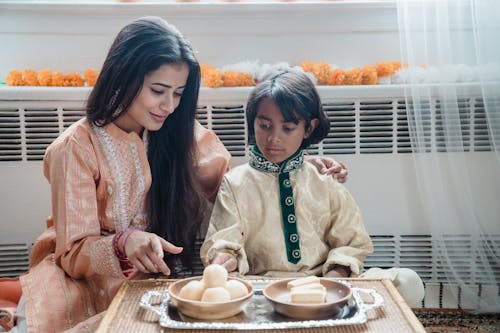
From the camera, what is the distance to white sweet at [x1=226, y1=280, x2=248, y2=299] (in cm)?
109

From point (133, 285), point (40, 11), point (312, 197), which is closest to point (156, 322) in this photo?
point (133, 285)

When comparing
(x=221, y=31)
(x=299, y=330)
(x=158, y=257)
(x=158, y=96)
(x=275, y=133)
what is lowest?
(x=299, y=330)

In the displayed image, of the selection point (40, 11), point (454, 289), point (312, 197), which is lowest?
point (454, 289)

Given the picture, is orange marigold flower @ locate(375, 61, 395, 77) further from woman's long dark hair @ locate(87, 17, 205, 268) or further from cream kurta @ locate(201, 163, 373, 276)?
woman's long dark hair @ locate(87, 17, 205, 268)

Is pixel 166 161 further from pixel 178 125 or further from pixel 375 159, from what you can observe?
pixel 375 159

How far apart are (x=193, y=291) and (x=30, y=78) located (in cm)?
120

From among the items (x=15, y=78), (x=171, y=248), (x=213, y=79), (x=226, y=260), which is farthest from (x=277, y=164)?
(x=15, y=78)

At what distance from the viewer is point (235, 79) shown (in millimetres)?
1975

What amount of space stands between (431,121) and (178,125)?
0.80 meters

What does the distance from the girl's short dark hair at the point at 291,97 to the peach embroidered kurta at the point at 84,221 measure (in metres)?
0.32

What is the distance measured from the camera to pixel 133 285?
48.5 inches

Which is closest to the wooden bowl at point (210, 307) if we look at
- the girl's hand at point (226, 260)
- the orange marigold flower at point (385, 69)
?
the girl's hand at point (226, 260)

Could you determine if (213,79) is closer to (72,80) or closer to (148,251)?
(72,80)

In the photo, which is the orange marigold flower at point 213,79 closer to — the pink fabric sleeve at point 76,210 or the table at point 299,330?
the pink fabric sleeve at point 76,210
